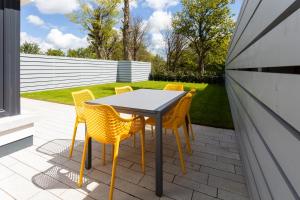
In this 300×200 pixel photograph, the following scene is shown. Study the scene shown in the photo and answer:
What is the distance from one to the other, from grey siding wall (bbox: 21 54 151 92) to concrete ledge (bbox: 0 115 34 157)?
4.94 meters

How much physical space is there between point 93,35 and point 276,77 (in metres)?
19.3

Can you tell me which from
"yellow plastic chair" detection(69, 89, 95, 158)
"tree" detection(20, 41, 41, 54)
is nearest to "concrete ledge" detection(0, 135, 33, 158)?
"yellow plastic chair" detection(69, 89, 95, 158)

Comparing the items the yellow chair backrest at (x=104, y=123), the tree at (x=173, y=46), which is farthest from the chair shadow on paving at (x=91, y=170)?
the tree at (x=173, y=46)

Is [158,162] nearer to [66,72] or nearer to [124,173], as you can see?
[124,173]

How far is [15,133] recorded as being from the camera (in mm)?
2371

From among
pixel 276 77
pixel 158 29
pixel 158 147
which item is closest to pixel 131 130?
pixel 158 147

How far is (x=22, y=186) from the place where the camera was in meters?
1.72

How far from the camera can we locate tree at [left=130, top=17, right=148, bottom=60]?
20.5 metres

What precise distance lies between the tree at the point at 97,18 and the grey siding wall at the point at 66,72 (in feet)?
26.6

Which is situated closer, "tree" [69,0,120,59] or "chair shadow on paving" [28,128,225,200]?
"chair shadow on paving" [28,128,225,200]

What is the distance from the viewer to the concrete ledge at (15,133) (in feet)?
7.31

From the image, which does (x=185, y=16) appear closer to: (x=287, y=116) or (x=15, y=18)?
(x=15, y=18)

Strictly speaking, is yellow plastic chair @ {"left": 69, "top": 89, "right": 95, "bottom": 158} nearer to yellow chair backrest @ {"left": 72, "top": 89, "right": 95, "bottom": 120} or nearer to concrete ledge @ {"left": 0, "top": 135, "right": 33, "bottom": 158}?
yellow chair backrest @ {"left": 72, "top": 89, "right": 95, "bottom": 120}

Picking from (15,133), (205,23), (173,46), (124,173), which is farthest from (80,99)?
(173,46)
